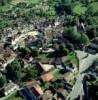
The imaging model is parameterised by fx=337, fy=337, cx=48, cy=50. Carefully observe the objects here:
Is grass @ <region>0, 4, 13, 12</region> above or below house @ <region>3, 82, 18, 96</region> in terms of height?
above

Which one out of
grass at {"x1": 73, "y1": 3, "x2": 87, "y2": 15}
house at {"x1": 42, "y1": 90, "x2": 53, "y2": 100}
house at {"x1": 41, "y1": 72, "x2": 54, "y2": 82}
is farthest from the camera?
grass at {"x1": 73, "y1": 3, "x2": 87, "y2": 15}

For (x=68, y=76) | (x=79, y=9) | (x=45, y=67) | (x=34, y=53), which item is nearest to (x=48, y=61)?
(x=45, y=67)

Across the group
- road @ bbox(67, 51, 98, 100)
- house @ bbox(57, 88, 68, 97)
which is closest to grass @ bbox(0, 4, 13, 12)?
road @ bbox(67, 51, 98, 100)

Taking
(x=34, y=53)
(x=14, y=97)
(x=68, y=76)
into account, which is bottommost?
(x=14, y=97)

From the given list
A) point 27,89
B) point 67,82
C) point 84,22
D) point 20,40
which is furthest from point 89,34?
point 27,89

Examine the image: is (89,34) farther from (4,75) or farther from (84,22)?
(4,75)

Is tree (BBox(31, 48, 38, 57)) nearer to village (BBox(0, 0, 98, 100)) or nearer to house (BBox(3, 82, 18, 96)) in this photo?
village (BBox(0, 0, 98, 100))

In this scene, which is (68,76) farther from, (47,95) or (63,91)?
(47,95)
